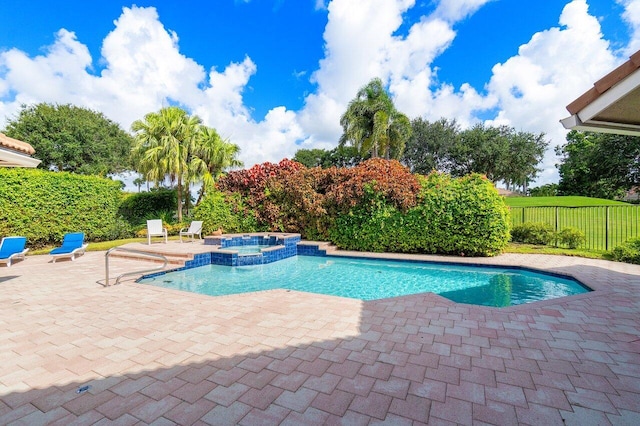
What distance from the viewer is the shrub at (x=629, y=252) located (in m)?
7.85

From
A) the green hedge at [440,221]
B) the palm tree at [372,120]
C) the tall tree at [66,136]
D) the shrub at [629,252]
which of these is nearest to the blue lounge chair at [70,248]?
the green hedge at [440,221]

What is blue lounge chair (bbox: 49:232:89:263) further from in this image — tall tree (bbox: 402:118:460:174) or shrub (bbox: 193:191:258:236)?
tall tree (bbox: 402:118:460:174)

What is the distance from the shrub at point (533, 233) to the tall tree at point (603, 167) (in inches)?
870

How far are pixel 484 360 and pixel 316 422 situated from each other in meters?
2.03

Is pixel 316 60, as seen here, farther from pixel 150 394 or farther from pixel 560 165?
pixel 560 165

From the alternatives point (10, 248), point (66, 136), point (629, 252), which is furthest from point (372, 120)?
point (66, 136)

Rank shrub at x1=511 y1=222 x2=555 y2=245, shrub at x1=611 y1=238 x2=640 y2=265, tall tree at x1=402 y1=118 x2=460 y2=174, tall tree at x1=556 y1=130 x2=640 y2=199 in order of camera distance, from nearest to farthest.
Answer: shrub at x1=611 y1=238 x2=640 y2=265 < shrub at x1=511 y1=222 x2=555 y2=245 < tall tree at x1=556 y1=130 x2=640 y2=199 < tall tree at x1=402 y1=118 x2=460 y2=174

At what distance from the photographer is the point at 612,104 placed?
247cm

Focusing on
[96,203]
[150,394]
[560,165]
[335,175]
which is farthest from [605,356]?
[560,165]

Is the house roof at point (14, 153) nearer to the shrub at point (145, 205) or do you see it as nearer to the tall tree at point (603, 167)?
the shrub at point (145, 205)

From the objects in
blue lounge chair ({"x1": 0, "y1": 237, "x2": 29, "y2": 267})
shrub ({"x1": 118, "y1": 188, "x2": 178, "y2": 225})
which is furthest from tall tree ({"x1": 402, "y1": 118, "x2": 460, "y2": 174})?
blue lounge chair ({"x1": 0, "y1": 237, "x2": 29, "y2": 267})

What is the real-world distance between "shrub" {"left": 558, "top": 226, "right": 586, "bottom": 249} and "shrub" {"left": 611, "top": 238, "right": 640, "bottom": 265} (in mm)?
1621

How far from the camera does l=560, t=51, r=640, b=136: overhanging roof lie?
2242 millimetres

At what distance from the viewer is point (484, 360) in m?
3.02
